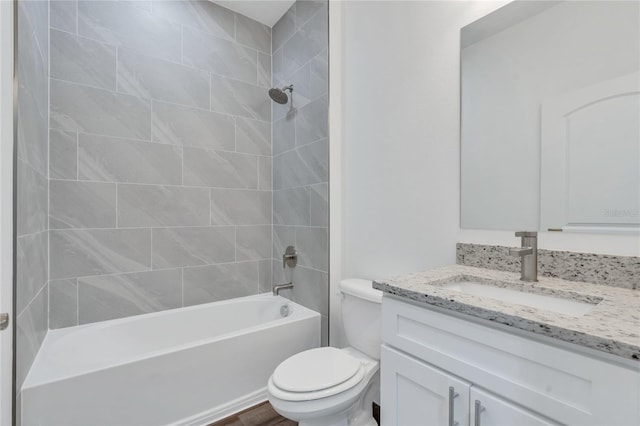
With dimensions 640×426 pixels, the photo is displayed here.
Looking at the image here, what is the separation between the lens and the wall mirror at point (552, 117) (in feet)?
3.20

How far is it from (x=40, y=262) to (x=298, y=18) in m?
2.34

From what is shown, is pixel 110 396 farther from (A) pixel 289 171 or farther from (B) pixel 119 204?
(A) pixel 289 171

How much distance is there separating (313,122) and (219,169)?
846 mm

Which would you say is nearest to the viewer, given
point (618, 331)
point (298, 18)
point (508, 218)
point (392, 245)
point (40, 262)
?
point (618, 331)

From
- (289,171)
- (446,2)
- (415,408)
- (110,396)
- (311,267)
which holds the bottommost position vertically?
(110,396)

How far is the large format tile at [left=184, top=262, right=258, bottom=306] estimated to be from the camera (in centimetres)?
225

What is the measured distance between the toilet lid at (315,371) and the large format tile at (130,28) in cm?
223

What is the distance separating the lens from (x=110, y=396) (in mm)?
1371

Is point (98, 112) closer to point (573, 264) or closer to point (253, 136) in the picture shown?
point (253, 136)

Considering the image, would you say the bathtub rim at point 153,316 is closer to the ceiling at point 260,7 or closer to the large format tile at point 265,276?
the large format tile at point 265,276

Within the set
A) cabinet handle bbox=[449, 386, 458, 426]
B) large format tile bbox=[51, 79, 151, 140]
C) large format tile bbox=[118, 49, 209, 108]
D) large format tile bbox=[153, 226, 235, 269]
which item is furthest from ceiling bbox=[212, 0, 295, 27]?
cabinet handle bbox=[449, 386, 458, 426]

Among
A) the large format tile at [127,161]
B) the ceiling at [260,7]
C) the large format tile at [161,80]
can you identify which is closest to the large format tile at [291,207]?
the large format tile at [127,161]

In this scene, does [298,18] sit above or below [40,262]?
above

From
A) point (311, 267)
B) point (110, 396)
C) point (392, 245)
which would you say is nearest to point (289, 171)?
point (311, 267)
